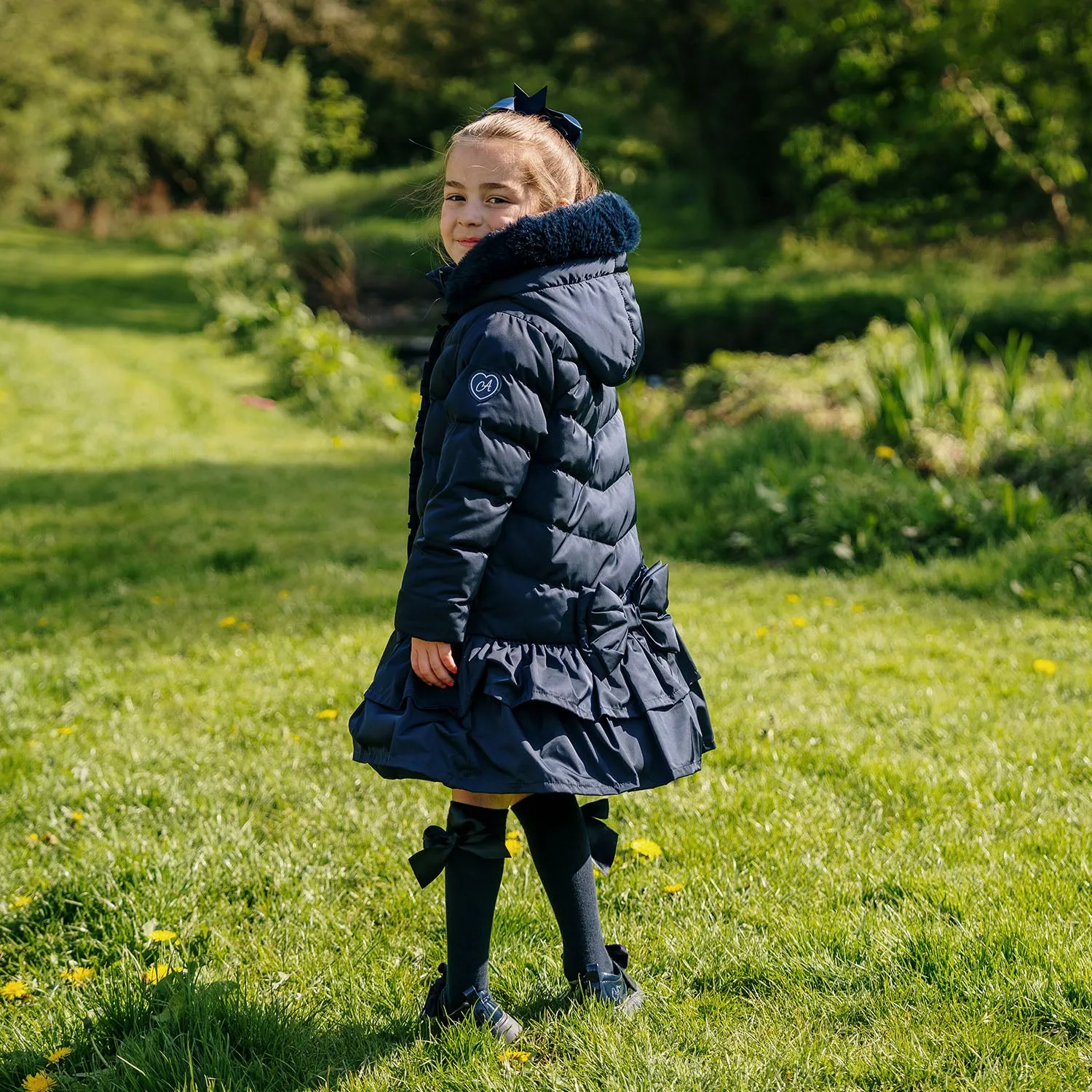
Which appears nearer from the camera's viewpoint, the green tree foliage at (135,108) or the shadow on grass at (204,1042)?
the shadow on grass at (204,1042)

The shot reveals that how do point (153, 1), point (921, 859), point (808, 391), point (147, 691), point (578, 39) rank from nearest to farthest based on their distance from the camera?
point (921, 859)
point (147, 691)
point (808, 391)
point (578, 39)
point (153, 1)

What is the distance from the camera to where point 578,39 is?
22.8 meters

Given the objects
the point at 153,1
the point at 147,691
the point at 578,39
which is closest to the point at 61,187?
the point at 153,1

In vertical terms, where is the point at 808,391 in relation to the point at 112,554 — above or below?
above

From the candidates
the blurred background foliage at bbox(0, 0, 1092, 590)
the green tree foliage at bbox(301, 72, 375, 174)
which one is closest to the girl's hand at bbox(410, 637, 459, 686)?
the blurred background foliage at bbox(0, 0, 1092, 590)

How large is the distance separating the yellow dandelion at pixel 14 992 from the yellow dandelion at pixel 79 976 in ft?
0.25

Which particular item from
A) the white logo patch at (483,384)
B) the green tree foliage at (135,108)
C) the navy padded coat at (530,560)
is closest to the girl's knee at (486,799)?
the navy padded coat at (530,560)

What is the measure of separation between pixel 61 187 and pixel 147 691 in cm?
2952

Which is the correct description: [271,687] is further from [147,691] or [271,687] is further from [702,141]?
[702,141]

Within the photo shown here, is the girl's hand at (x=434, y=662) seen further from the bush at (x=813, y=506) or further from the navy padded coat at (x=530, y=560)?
the bush at (x=813, y=506)

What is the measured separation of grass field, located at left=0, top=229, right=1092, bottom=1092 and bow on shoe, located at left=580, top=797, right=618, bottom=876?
0.29 meters

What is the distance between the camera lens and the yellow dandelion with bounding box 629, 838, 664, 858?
2932 mm

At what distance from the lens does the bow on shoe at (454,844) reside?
7.13ft

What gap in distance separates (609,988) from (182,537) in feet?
15.0
